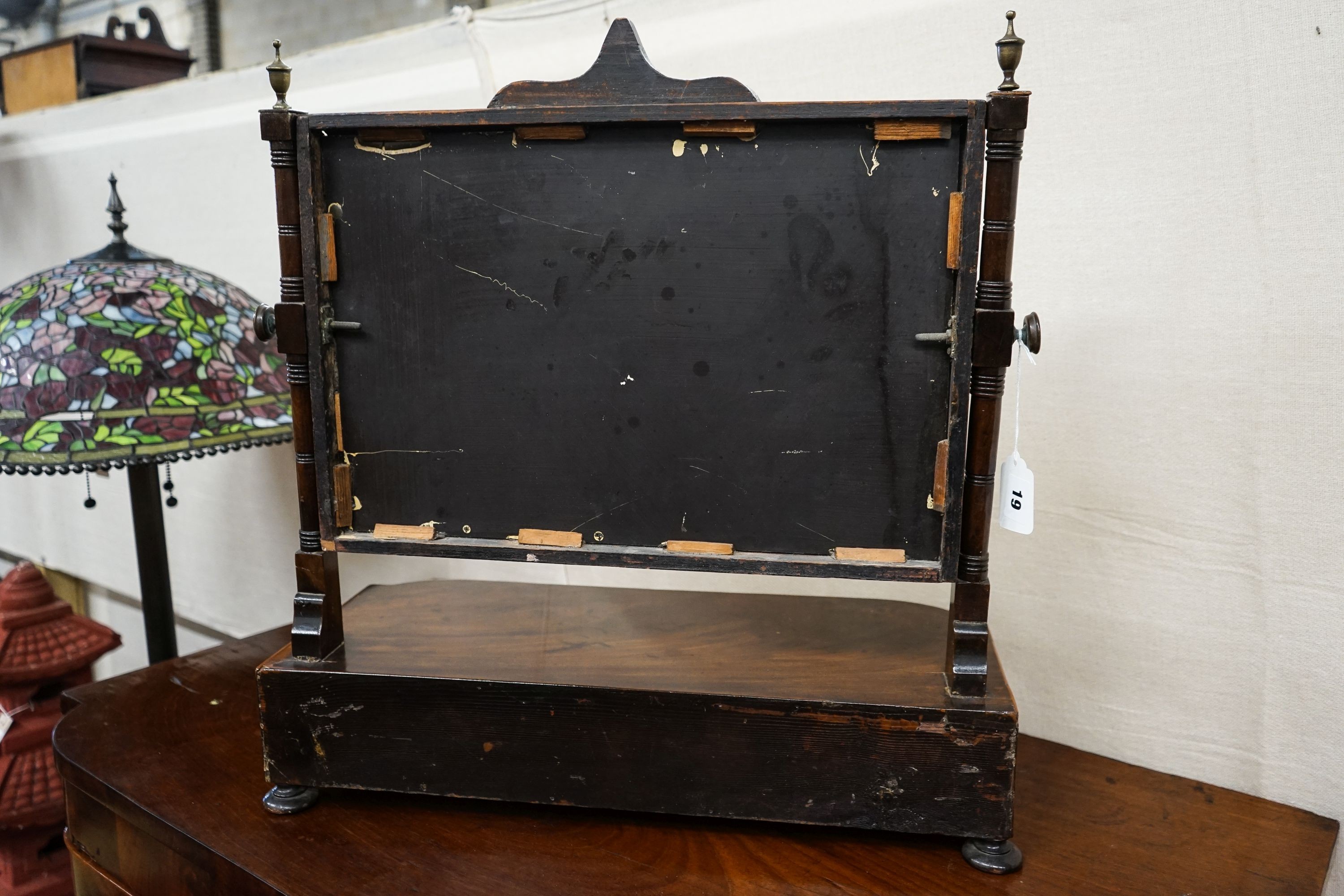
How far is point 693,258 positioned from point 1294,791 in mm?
926

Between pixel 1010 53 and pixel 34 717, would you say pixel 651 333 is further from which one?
pixel 34 717

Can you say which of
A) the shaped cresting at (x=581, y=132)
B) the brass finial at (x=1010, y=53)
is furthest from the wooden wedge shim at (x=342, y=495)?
the brass finial at (x=1010, y=53)

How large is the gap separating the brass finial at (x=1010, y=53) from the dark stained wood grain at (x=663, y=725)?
57cm

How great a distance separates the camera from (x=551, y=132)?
0.93 metres

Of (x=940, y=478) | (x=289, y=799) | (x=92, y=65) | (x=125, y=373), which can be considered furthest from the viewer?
(x=92, y=65)

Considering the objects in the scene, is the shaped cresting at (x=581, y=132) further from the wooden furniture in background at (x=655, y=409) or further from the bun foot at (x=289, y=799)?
the bun foot at (x=289, y=799)

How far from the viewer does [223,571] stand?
218 centimetres

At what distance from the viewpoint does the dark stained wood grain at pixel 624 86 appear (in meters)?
0.91

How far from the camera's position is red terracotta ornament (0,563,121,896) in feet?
4.77

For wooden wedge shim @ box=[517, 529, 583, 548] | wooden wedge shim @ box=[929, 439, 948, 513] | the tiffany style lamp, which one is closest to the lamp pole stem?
the tiffany style lamp

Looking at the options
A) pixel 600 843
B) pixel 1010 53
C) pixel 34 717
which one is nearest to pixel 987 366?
pixel 1010 53

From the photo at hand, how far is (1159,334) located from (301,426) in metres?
0.98

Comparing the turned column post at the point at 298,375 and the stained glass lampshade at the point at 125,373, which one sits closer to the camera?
the turned column post at the point at 298,375

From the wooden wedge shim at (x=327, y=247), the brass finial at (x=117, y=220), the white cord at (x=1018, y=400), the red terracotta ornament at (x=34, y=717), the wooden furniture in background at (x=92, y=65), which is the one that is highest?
the wooden furniture in background at (x=92, y=65)
